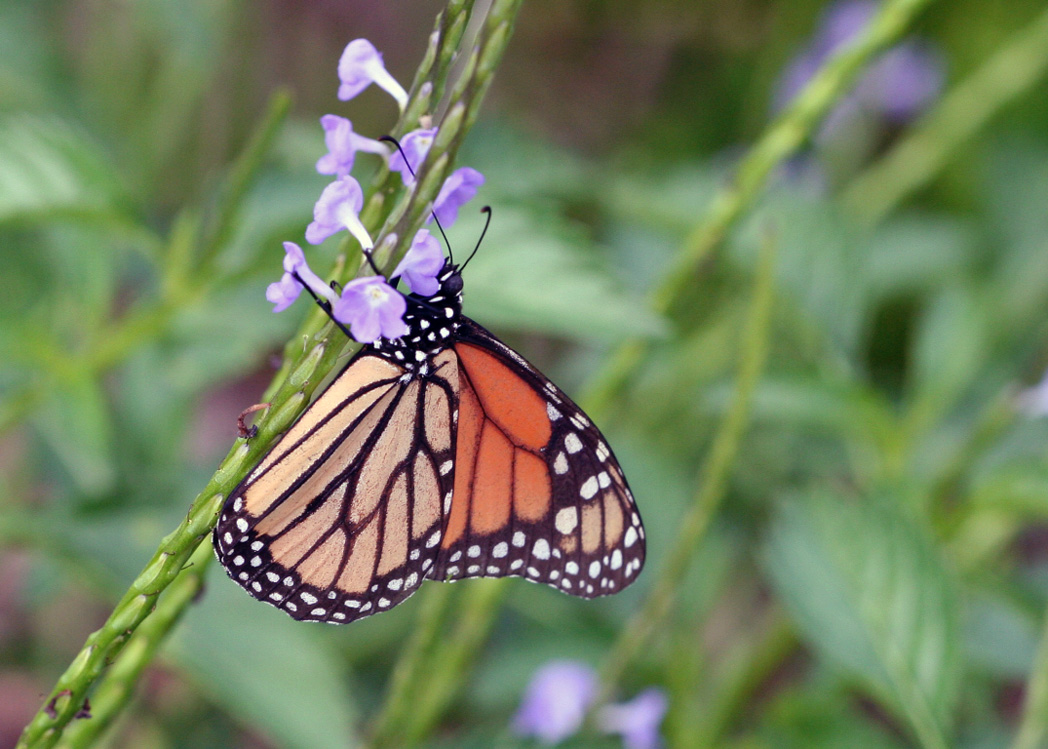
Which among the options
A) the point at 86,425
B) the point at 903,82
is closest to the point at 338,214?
the point at 86,425

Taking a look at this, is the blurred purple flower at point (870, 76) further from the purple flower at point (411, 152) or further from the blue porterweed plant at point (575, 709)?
the purple flower at point (411, 152)

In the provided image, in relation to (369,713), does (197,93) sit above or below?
above

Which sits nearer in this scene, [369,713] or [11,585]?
[369,713]

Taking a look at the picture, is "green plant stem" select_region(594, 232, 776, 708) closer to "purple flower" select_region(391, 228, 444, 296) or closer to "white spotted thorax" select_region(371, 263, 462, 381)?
"white spotted thorax" select_region(371, 263, 462, 381)

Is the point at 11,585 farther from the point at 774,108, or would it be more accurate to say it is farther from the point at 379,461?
the point at 774,108

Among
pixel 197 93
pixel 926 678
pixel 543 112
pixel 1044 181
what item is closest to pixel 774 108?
pixel 1044 181

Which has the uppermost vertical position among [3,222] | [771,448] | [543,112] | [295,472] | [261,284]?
[543,112]
